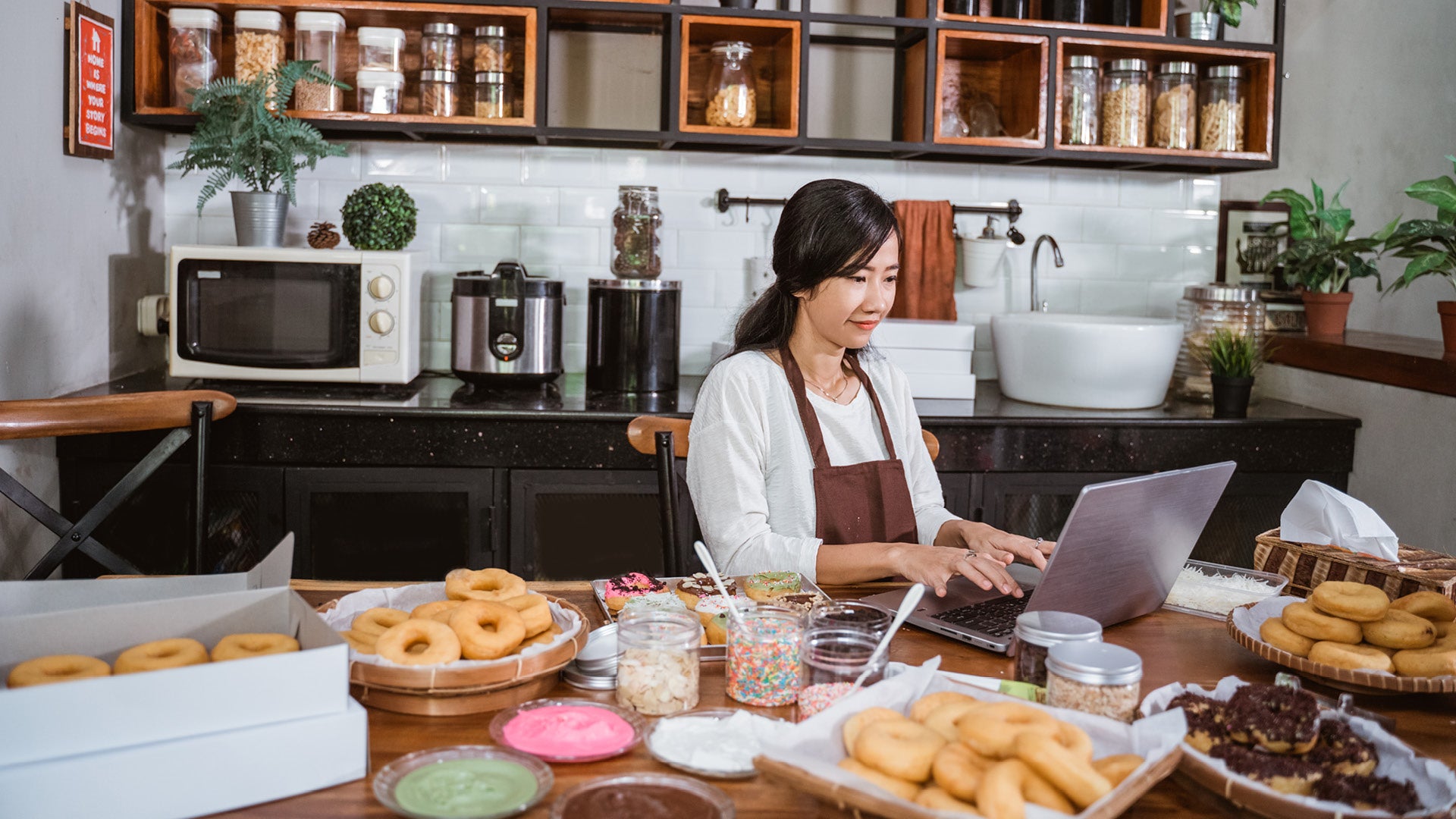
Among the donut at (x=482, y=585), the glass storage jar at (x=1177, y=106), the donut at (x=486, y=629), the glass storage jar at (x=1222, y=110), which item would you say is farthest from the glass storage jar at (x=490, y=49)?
the donut at (x=486, y=629)

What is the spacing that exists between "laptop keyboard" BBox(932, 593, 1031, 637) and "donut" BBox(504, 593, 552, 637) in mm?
521

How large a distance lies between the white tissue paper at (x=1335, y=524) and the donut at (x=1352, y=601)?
0.26 metres

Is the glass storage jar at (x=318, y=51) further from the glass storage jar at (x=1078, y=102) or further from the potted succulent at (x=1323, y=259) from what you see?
the potted succulent at (x=1323, y=259)

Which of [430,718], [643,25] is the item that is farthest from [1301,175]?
[430,718]

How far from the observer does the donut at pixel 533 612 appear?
4.31 feet

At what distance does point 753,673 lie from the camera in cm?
126

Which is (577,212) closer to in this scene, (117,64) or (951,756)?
(117,64)

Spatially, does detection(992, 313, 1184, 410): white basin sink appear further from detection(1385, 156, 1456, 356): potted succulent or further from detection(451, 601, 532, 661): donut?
detection(451, 601, 532, 661): donut

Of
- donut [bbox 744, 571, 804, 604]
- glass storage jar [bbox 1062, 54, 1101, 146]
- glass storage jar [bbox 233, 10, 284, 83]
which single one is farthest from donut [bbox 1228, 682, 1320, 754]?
glass storage jar [bbox 233, 10, 284, 83]

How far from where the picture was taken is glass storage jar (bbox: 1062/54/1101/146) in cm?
340

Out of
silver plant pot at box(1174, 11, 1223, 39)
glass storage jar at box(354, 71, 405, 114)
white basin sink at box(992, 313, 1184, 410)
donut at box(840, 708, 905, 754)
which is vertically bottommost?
donut at box(840, 708, 905, 754)

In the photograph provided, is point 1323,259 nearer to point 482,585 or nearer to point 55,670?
point 482,585

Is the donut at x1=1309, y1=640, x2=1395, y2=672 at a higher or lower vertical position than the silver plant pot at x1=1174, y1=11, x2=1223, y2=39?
lower

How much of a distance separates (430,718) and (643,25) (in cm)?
263
